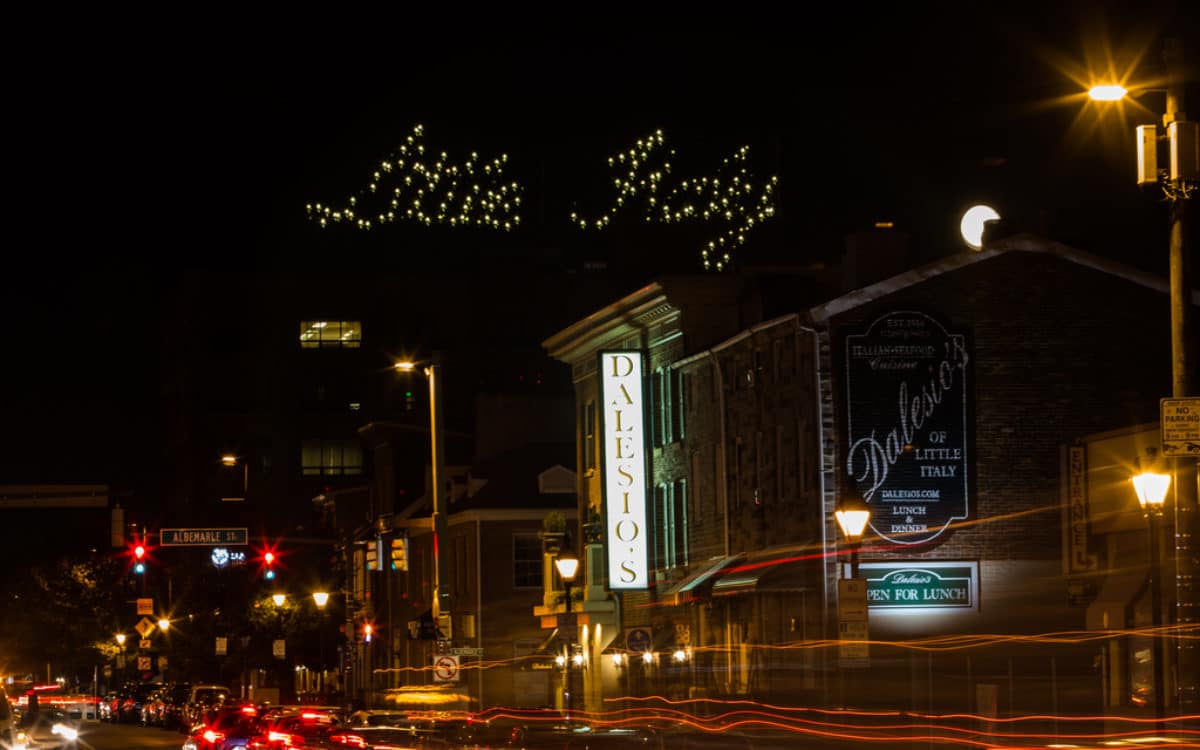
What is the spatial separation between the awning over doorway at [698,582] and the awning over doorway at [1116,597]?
10112 millimetres

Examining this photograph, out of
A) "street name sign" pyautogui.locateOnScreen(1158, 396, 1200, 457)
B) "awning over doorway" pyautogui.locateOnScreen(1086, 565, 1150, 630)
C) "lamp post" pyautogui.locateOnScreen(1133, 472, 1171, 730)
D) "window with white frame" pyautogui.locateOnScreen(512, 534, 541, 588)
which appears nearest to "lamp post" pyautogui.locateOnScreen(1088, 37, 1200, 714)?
"street name sign" pyautogui.locateOnScreen(1158, 396, 1200, 457)

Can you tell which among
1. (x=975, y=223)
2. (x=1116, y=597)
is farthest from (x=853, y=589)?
(x=975, y=223)

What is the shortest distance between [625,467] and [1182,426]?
92.0 feet

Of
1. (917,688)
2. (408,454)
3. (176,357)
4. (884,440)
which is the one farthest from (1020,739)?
(176,357)

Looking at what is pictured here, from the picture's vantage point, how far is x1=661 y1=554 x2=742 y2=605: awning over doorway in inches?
1646

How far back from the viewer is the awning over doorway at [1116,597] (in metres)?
32.0

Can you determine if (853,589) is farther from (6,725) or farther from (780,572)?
(6,725)

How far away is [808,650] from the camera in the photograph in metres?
38.3

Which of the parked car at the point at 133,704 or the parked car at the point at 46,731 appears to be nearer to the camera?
the parked car at the point at 46,731

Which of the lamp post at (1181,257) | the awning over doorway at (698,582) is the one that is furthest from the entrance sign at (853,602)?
the awning over doorway at (698,582)

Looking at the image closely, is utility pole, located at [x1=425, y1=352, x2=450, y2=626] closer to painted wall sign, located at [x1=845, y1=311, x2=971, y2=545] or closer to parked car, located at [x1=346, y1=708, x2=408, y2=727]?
painted wall sign, located at [x1=845, y1=311, x2=971, y2=545]

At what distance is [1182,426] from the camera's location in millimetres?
20953

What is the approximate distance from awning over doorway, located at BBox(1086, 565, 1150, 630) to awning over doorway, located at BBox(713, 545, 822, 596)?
20.5 feet

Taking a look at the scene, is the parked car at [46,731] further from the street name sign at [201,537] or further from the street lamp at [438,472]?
the street lamp at [438,472]
